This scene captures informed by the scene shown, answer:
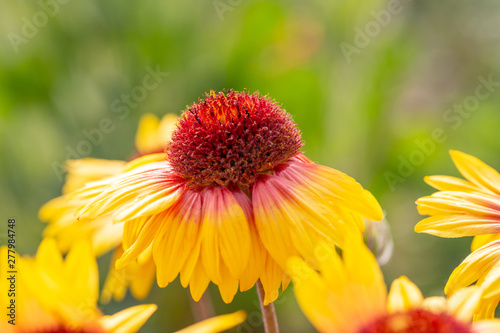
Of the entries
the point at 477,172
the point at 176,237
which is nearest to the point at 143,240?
the point at 176,237

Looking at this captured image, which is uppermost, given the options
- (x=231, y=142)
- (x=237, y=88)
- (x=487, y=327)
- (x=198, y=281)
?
(x=237, y=88)

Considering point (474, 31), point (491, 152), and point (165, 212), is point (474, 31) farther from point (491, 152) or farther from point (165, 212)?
point (165, 212)

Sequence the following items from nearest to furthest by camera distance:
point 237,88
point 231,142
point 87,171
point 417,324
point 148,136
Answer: point 417,324 < point 231,142 < point 87,171 < point 148,136 < point 237,88

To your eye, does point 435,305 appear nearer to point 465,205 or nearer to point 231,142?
point 465,205

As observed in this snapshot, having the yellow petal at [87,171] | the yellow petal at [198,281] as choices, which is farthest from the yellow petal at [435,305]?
the yellow petal at [87,171]

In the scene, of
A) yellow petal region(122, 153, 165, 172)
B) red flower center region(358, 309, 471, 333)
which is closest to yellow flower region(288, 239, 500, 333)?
red flower center region(358, 309, 471, 333)

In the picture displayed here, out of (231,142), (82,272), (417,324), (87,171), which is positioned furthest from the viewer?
(87,171)

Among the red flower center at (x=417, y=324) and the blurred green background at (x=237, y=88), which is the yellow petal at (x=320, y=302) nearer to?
the red flower center at (x=417, y=324)

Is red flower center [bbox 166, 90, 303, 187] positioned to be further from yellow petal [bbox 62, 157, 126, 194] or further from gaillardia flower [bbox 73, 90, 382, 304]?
yellow petal [bbox 62, 157, 126, 194]
